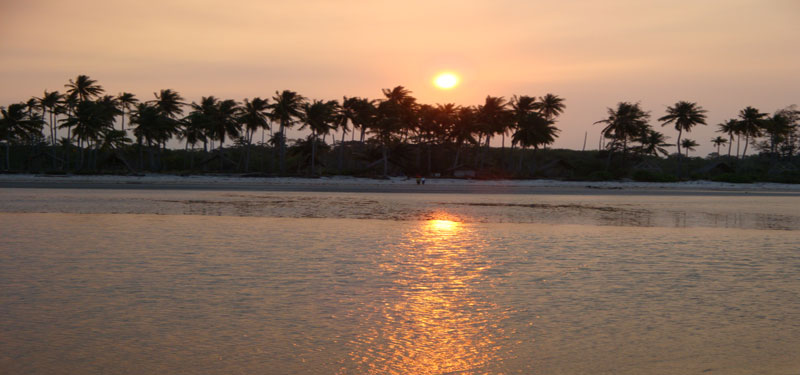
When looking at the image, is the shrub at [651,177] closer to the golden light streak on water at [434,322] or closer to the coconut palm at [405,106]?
the coconut palm at [405,106]

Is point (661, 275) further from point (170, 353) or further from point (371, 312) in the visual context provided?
point (170, 353)

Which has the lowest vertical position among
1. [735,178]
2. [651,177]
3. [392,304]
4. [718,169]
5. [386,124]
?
[392,304]

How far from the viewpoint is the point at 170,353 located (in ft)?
17.9

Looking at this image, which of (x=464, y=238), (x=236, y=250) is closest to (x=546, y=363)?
(x=236, y=250)

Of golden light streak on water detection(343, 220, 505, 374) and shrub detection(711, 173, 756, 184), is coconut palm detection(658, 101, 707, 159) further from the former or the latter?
→ golden light streak on water detection(343, 220, 505, 374)

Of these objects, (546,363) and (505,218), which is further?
(505,218)

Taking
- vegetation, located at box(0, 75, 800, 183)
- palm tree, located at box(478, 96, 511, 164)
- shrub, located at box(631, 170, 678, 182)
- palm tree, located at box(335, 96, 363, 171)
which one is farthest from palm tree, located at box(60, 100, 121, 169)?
shrub, located at box(631, 170, 678, 182)

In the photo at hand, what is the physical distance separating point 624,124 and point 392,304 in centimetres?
8443

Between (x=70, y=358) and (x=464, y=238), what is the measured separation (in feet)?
34.5

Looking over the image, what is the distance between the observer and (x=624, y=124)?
85438 millimetres

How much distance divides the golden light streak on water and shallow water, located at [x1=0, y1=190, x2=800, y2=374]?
0.03 m

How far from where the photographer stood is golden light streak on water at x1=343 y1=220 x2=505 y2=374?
533 cm

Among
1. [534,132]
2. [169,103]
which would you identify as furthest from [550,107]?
[169,103]

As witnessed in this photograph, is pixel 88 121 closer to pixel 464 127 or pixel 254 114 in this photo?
pixel 254 114
